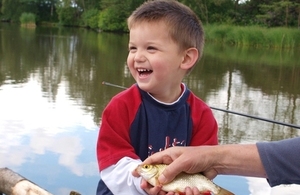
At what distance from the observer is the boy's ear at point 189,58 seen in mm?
1830

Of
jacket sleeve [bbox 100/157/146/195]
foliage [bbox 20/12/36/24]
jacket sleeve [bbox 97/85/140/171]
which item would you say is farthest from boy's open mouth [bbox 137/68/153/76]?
foliage [bbox 20/12/36/24]

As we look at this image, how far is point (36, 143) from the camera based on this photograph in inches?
180

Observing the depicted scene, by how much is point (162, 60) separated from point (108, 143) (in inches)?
15.0

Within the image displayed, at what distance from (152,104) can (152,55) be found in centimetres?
21

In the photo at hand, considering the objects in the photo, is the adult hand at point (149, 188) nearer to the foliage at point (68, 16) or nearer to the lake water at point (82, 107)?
the lake water at point (82, 107)

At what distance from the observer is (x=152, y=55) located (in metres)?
1.71

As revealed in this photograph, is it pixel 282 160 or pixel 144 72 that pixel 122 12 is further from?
pixel 282 160

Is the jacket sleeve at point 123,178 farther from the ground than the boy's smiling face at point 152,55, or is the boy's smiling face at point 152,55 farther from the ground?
the boy's smiling face at point 152,55

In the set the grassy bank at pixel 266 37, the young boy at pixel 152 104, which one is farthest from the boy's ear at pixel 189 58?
the grassy bank at pixel 266 37

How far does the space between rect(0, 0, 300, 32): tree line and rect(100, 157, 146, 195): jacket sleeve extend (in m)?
25.2

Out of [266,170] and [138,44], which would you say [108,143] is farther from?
[266,170]

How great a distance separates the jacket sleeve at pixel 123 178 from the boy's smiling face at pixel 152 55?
1.00 feet

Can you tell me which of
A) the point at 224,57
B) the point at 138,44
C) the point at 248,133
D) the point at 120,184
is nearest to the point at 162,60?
the point at 138,44

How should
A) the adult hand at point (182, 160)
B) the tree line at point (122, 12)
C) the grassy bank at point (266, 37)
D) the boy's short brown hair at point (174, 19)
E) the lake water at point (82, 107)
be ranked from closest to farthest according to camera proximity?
the adult hand at point (182, 160) → the boy's short brown hair at point (174, 19) → the lake water at point (82, 107) → the grassy bank at point (266, 37) → the tree line at point (122, 12)
